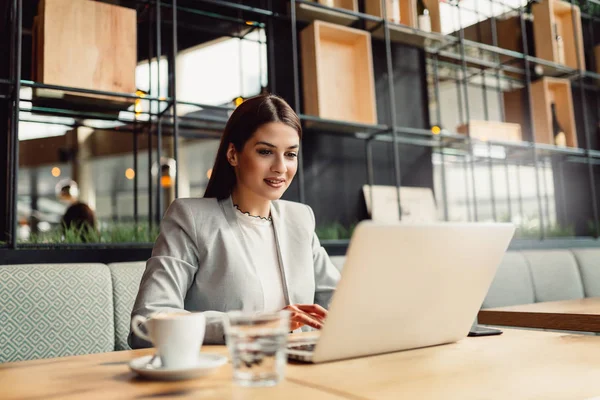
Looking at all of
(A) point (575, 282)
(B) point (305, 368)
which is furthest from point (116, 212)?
(B) point (305, 368)

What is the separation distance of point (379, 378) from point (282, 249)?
0.84 metres

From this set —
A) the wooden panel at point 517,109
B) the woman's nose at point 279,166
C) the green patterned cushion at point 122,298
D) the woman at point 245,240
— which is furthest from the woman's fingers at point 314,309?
the wooden panel at point 517,109

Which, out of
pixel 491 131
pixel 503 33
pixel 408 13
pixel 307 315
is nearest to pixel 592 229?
pixel 491 131

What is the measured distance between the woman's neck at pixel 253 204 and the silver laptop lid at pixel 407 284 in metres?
0.77

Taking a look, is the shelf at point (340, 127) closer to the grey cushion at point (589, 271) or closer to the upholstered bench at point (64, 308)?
the grey cushion at point (589, 271)

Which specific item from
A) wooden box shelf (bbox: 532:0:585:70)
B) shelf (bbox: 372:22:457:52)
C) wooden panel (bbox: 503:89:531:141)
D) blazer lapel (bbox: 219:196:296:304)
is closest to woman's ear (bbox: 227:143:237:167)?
blazer lapel (bbox: 219:196:296:304)

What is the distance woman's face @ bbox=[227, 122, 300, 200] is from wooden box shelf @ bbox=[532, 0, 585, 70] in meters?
3.58

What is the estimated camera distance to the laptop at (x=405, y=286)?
75 centimetres

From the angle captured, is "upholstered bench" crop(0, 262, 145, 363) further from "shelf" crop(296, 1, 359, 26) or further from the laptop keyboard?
"shelf" crop(296, 1, 359, 26)

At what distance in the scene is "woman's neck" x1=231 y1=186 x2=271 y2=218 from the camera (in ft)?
5.32

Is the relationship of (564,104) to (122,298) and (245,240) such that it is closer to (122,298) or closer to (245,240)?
(245,240)

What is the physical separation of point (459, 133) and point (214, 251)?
9.51ft

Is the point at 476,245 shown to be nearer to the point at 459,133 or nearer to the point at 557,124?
the point at 459,133

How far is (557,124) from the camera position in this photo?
14.8ft
